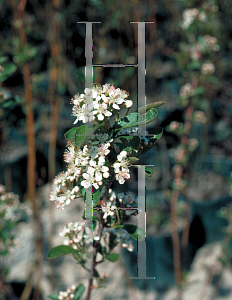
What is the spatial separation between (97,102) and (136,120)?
0.25 feet

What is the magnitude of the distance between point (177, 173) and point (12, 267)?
109 centimetres

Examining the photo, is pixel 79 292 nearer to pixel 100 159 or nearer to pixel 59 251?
pixel 59 251

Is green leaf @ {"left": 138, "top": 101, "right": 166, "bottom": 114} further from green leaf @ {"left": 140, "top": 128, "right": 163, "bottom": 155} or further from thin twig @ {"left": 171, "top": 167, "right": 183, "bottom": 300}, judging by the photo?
thin twig @ {"left": 171, "top": 167, "right": 183, "bottom": 300}

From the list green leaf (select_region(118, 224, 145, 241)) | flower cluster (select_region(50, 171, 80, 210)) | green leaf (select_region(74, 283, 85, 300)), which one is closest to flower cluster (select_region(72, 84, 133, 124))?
flower cluster (select_region(50, 171, 80, 210))

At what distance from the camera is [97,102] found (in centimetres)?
45

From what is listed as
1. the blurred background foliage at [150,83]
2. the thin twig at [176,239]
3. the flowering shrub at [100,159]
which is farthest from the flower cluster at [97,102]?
the thin twig at [176,239]

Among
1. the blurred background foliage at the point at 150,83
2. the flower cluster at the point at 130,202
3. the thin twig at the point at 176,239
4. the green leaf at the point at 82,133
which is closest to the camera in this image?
the green leaf at the point at 82,133

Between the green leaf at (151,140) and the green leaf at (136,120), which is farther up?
the green leaf at (136,120)

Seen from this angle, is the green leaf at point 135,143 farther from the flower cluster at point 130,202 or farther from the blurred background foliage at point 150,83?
the blurred background foliage at point 150,83

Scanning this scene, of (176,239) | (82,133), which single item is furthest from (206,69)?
(82,133)

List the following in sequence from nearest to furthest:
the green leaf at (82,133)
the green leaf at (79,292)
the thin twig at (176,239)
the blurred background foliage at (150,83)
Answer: the green leaf at (82,133) < the green leaf at (79,292) < the thin twig at (176,239) < the blurred background foliage at (150,83)

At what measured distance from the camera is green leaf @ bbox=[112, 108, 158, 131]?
451 millimetres

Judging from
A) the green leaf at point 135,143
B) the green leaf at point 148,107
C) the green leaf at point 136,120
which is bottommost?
the green leaf at point 135,143

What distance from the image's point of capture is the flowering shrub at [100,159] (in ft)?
1.47
